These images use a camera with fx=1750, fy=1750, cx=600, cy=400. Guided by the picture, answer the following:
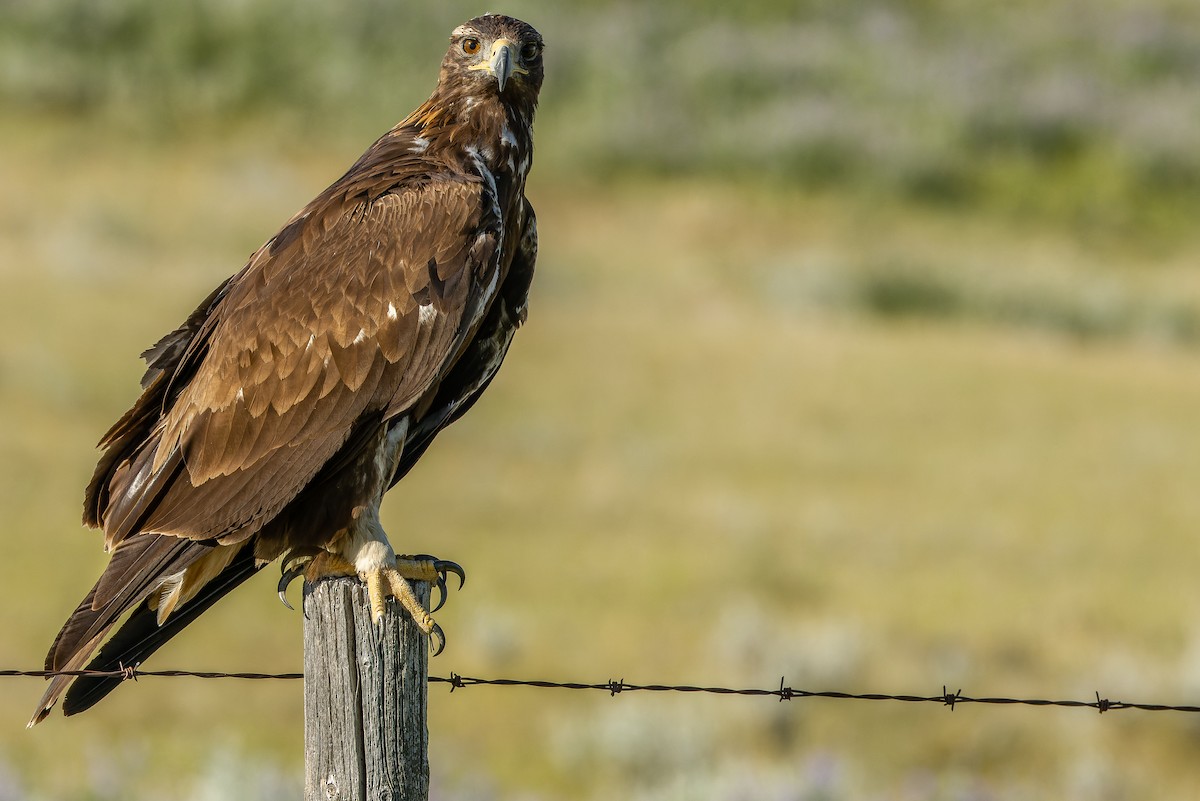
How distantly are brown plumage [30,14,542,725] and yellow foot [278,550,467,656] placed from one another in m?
0.05

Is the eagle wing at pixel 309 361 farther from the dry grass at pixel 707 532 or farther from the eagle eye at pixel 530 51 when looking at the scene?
the dry grass at pixel 707 532

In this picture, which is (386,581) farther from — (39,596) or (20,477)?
(20,477)

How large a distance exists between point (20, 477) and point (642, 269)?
10.3 metres

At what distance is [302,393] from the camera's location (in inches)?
177

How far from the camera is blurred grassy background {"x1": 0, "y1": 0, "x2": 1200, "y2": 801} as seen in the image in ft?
27.2

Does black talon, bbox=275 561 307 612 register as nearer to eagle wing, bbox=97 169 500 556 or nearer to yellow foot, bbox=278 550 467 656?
yellow foot, bbox=278 550 467 656

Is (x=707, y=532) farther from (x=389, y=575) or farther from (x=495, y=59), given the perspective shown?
(x=389, y=575)

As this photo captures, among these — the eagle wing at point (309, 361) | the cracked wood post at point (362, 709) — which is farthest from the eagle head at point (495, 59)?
the cracked wood post at point (362, 709)

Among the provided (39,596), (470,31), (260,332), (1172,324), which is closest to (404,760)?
(260,332)

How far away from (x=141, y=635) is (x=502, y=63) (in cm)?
190

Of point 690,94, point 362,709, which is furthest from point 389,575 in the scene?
point 690,94

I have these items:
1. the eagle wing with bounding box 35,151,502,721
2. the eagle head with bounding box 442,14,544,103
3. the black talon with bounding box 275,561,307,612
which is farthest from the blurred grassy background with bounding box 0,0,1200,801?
the eagle head with bounding box 442,14,544,103

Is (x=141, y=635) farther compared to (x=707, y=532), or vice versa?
(x=707, y=532)

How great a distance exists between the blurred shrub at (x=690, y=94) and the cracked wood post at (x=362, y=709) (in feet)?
70.2
